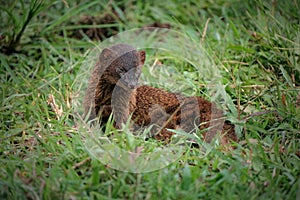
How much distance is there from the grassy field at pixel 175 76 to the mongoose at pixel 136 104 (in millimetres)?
217

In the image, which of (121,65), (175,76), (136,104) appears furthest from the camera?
(175,76)

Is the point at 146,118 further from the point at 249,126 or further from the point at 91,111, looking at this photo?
the point at 249,126

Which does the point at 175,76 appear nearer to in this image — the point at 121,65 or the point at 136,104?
the point at 136,104

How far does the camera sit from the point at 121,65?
4.34 meters

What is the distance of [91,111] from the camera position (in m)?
4.47

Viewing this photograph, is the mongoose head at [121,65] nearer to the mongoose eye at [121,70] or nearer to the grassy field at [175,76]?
the mongoose eye at [121,70]

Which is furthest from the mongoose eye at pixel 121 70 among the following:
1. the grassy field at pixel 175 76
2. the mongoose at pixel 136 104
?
the grassy field at pixel 175 76

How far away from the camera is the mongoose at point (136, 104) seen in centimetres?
434

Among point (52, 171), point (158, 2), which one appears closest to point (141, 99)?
point (52, 171)

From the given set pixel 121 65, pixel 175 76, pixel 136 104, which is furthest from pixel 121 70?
pixel 175 76

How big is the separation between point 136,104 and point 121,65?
44cm

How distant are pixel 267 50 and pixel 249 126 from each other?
4.84ft

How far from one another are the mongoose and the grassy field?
22cm

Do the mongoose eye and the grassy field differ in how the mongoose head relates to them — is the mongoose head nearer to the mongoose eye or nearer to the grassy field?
the mongoose eye
